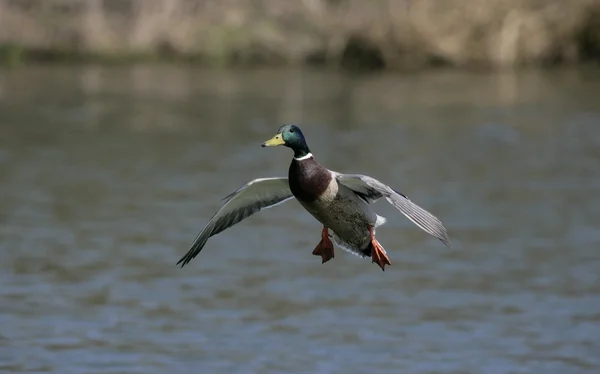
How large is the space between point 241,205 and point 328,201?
884 mm

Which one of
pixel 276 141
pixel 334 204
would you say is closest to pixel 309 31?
pixel 334 204

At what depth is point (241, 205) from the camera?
8.47 meters

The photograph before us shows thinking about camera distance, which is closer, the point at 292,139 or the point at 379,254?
the point at 292,139

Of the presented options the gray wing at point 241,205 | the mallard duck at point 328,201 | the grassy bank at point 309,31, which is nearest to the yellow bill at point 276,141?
the mallard duck at point 328,201

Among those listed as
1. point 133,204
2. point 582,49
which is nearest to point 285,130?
point 133,204

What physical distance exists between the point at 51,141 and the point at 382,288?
11.2 m

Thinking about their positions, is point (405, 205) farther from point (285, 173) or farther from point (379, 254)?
point (285, 173)

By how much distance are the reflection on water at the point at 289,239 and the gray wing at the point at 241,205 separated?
3688 mm

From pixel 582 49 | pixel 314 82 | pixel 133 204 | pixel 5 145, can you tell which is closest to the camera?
pixel 133 204

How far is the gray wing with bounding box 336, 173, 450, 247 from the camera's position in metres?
7.29

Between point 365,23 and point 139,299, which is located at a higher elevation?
point 365,23

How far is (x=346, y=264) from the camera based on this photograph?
16547 millimetres

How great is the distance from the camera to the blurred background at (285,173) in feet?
43.2

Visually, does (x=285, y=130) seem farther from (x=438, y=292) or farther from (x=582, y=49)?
(x=582, y=49)
